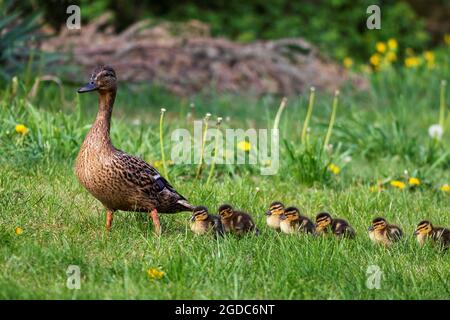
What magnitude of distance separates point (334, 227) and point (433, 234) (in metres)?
0.65

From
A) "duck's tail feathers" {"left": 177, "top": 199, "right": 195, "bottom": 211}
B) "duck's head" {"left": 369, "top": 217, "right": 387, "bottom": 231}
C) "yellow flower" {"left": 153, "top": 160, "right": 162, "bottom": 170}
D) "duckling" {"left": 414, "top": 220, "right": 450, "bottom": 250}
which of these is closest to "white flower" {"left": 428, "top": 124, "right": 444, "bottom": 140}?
"yellow flower" {"left": 153, "top": 160, "right": 162, "bottom": 170}

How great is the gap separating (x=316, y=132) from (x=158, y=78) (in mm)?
3005

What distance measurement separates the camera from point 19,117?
324 inches

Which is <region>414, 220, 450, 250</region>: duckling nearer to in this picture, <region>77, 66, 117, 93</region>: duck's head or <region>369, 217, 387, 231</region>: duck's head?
<region>369, 217, 387, 231</region>: duck's head

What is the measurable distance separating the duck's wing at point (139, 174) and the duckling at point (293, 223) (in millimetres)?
744

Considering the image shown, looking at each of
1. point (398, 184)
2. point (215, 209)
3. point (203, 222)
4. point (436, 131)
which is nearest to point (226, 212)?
point (203, 222)

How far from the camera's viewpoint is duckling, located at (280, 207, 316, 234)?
6.25 meters

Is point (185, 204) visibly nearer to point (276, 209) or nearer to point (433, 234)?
point (276, 209)

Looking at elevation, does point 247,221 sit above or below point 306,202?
below

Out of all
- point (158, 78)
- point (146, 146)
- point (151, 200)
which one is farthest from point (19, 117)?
point (158, 78)

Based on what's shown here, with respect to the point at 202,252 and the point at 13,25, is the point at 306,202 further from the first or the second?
the point at 13,25

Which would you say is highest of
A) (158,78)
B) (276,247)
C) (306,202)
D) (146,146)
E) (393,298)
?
(158,78)

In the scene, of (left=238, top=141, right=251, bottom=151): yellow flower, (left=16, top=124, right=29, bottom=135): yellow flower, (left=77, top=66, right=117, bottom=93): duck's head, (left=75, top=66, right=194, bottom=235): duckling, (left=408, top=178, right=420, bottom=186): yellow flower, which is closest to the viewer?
(left=75, top=66, right=194, bottom=235): duckling

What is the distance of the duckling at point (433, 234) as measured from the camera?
20.2 feet
